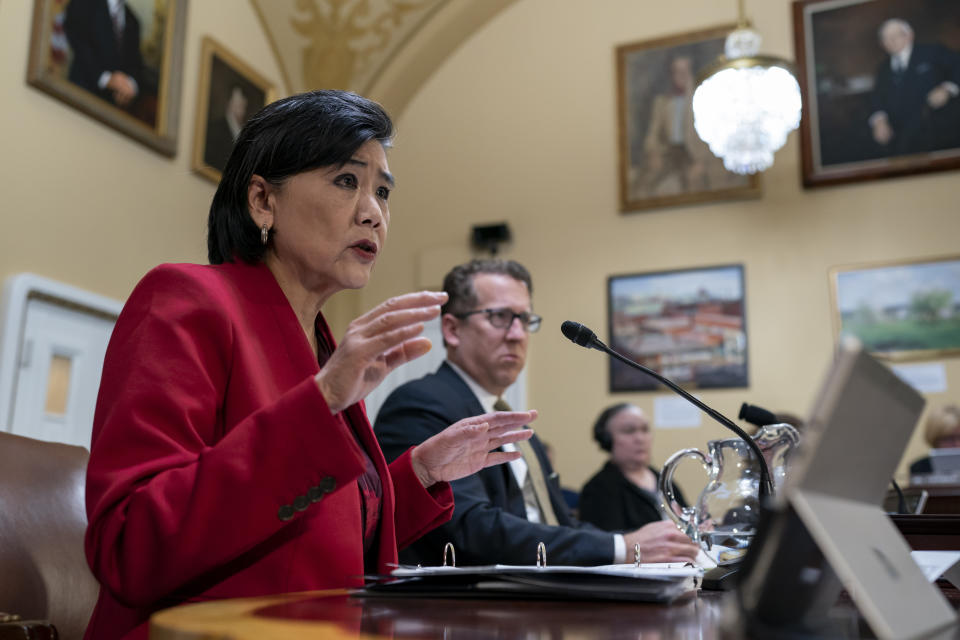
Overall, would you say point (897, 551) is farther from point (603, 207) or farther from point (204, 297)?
point (603, 207)

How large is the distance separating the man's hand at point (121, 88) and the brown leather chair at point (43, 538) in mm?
3762

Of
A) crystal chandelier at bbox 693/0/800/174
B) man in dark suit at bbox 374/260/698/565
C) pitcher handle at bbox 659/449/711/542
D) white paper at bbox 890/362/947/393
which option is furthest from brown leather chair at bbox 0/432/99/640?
white paper at bbox 890/362/947/393

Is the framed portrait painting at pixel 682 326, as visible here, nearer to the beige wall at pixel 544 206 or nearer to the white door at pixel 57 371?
the beige wall at pixel 544 206

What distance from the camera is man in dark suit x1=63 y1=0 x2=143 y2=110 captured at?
4949 millimetres

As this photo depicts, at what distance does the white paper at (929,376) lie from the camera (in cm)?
579

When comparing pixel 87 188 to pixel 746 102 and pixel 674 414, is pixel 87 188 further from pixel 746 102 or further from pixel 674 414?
pixel 674 414

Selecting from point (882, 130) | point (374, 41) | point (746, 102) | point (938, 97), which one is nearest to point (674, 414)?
point (746, 102)

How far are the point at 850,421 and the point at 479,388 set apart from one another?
7.96 ft

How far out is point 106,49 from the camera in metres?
5.16

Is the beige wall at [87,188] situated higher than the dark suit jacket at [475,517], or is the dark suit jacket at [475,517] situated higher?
the beige wall at [87,188]

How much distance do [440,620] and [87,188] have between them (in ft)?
15.8

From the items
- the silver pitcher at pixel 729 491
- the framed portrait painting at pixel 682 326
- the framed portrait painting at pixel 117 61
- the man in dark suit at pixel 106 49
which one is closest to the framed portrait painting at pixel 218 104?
the framed portrait painting at pixel 117 61

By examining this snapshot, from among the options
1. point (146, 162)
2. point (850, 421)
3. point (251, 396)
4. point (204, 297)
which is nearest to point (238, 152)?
point (204, 297)

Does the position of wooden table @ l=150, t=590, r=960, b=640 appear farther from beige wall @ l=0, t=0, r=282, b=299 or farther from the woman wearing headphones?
beige wall @ l=0, t=0, r=282, b=299
